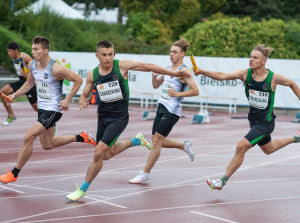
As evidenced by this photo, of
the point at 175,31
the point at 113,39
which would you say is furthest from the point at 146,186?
the point at 175,31

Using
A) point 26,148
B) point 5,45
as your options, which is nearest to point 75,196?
point 26,148

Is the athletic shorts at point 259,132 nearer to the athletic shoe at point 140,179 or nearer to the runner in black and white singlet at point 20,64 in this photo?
the athletic shoe at point 140,179

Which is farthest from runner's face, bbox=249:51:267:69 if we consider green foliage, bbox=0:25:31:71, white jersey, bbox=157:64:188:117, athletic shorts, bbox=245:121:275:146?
green foliage, bbox=0:25:31:71

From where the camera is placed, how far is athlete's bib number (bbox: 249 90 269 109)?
7.96m

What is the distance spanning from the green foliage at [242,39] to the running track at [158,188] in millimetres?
14641

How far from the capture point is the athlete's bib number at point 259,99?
26.1 ft

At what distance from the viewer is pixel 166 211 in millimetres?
6832

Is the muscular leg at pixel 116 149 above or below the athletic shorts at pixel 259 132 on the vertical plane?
below

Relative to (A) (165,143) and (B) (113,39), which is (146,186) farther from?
(B) (113,39)

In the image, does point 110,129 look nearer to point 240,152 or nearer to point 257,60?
point 240,152

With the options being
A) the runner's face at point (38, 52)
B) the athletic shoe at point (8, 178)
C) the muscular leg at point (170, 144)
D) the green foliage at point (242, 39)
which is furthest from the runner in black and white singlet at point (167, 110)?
the green foliage at point (242, 39)

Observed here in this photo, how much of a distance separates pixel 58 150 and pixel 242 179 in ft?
14.9

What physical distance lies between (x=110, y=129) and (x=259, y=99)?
2.07 m

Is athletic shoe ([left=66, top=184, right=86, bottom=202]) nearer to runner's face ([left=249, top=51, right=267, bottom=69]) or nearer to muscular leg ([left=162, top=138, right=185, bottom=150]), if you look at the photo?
muscular leg ([left=162, top=138, right=185, bottom=150])
